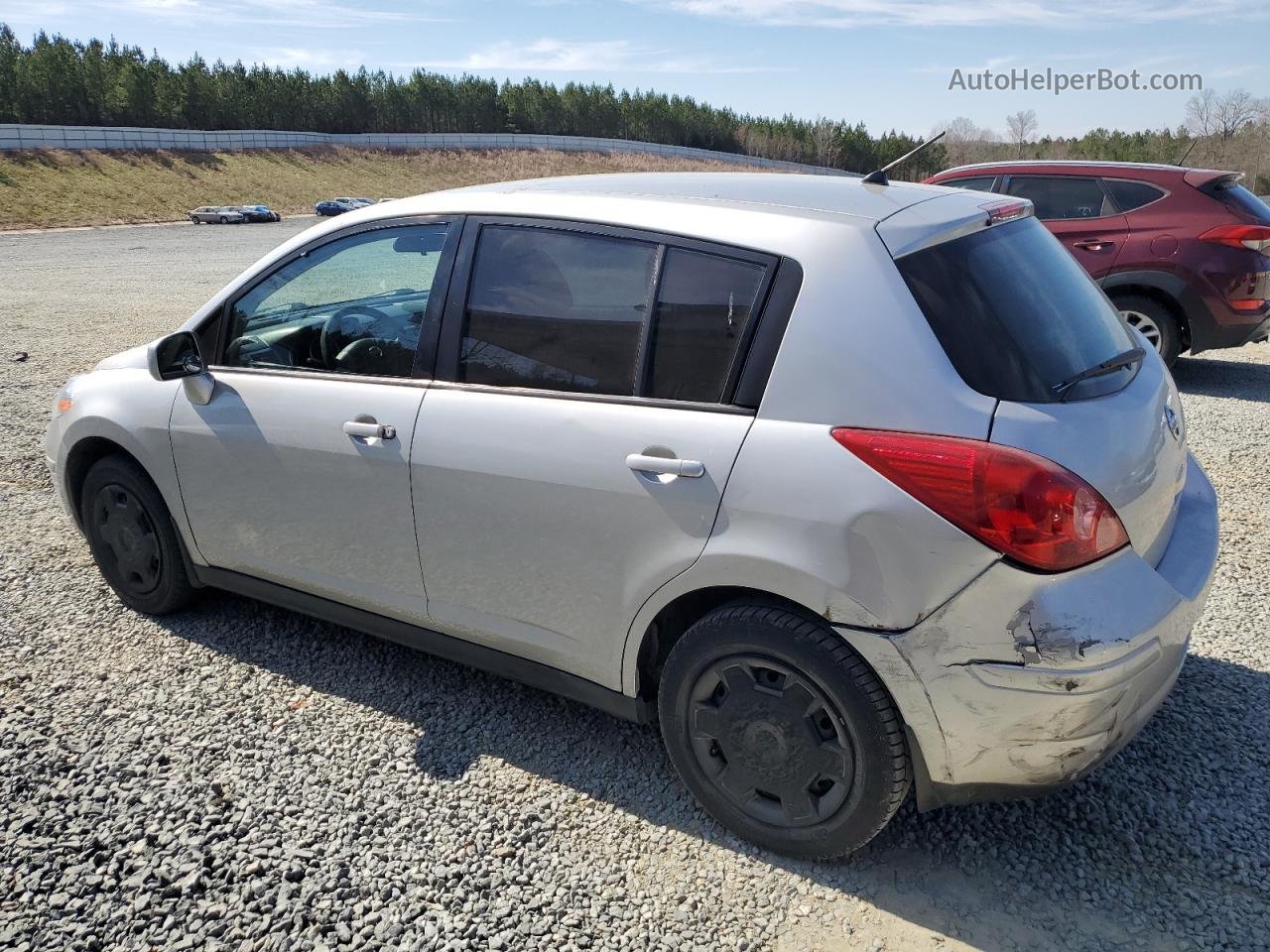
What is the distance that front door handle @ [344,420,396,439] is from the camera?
307 centimetres

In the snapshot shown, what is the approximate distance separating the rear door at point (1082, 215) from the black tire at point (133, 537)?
7.65 meters

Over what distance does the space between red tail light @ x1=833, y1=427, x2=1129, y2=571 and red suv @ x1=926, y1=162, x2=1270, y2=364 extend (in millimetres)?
6976

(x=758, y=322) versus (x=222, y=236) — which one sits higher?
(x=758, y=322)

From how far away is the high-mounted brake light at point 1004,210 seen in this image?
2.82 m

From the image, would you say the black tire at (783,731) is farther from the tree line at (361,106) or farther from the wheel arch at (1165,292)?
the tree line at (361,106)

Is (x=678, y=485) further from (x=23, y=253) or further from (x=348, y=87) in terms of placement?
Answer: (x=348, y=87)

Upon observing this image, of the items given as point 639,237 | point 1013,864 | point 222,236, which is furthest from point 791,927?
point 222,236

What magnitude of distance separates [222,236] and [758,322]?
122 feet

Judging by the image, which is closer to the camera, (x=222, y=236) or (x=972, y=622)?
(x=972, y=622)

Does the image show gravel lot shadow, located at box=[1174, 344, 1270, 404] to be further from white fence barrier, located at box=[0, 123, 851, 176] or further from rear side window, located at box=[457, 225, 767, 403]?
white fence barrier, located at box=[0, 123, 851, 176]

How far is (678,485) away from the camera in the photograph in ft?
8.23

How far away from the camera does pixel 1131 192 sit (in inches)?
328

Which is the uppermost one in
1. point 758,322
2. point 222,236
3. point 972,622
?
point 758,322

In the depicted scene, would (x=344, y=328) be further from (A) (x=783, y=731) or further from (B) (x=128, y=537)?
(A) (x=783, y=731)
